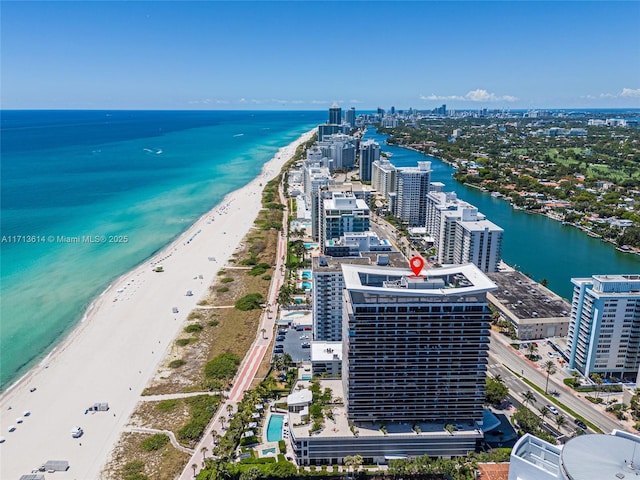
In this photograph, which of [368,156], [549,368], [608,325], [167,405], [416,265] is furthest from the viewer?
[368,156]

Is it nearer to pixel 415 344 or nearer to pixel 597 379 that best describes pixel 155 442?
pixel 415 344

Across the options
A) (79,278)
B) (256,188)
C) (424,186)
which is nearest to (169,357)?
(79,278)

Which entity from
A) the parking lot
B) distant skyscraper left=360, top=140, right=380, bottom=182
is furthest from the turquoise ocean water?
distant skyscraper left=360, top=140, right=380, bottom=182

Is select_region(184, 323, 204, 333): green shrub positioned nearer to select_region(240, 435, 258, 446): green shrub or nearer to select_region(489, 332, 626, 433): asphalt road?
select_region(240, 435, 258, 446): green shrub

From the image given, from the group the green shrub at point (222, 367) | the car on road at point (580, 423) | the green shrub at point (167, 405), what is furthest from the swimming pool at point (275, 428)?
the car on road at point (580, 423)

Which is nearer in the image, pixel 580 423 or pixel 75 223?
pixel 580 423

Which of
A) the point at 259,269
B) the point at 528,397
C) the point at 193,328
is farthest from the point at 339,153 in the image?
the point at 528,397

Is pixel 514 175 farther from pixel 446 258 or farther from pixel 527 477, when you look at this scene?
pixel 527 477
